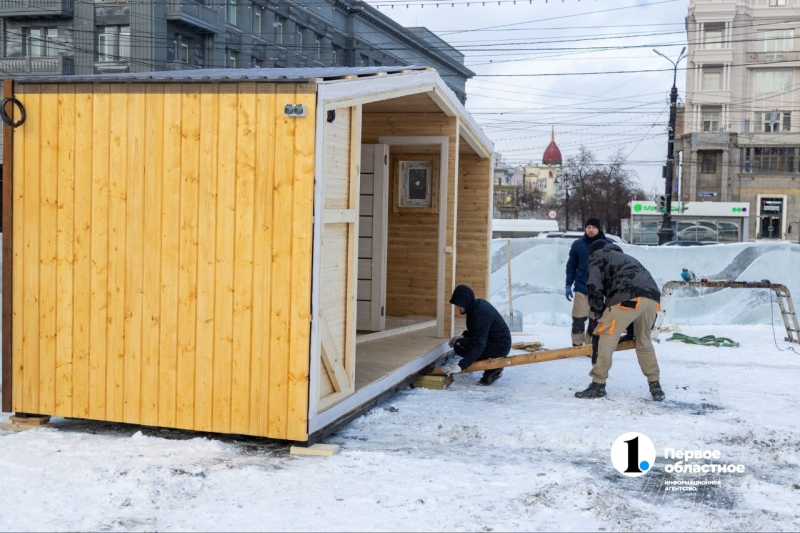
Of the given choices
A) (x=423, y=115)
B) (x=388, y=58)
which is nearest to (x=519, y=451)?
(x=423, y=115)

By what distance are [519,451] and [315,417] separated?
1558mm

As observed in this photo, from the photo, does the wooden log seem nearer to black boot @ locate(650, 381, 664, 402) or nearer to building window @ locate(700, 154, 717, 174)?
black boot @ locate(650, 381, 664, 402)

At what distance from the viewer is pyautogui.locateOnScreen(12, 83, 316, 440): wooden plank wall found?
21.8ft

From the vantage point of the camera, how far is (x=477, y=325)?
31.2 feet

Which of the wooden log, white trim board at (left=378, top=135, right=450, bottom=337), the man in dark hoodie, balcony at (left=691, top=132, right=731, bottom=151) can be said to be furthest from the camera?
balcony at (left=691, top=132, right=731, bottom=151)

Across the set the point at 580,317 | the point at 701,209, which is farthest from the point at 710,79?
the point at 580,317

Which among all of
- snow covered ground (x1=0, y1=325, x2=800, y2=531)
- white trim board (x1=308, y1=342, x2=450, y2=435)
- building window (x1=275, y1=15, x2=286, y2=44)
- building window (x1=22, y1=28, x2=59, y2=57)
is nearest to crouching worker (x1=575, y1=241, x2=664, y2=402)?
snow covered ground (x1=0, y1=325, x2=800, y2=531)

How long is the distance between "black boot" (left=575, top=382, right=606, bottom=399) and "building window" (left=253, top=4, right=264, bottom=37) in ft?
116

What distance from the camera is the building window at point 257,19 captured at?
41531 mm

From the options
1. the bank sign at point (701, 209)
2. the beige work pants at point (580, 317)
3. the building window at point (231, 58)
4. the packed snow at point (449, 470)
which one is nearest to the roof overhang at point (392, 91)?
the beige work pants at point (580, 317)

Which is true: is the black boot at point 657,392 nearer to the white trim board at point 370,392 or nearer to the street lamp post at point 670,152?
the white trim board at point 370,392

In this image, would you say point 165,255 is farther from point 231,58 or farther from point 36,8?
point 231,58

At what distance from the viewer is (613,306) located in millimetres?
8664

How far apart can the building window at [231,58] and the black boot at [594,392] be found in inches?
1287
